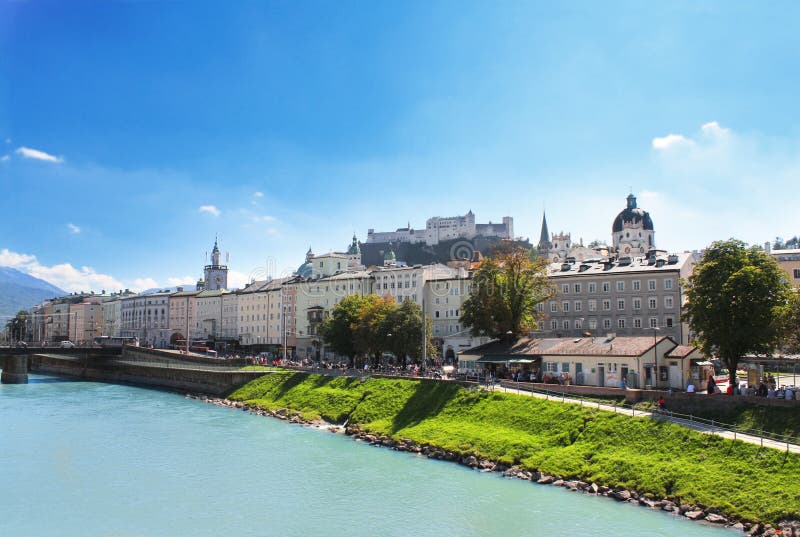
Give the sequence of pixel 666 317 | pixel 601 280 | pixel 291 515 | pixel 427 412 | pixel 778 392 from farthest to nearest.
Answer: pixel 601 280 < pixel 666 317 < pixel 427 412 < pixel 778 392 < pixel 291 515

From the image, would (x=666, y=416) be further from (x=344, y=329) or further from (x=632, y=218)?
(x=632, y=218)

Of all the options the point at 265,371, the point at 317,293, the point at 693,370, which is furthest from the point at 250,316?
the point at 693,370

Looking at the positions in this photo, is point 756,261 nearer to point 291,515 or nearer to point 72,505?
point 291,515

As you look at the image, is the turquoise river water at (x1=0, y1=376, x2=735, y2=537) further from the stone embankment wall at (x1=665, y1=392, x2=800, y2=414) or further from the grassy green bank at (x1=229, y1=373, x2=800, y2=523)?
the stone embankment wall at (x1=665, y1=392, x2=800, y2=414)

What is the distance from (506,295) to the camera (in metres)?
62.3

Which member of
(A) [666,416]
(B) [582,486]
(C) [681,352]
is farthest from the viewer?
(C) [681,352]

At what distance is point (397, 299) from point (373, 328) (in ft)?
89.0

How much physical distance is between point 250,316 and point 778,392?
342 feet

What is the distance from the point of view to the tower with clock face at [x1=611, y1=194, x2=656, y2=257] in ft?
492

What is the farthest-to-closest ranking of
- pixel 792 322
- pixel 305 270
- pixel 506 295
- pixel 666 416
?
pixel 305 270 < pixel 506 295 < pixel 792 322 < pixel 666 416

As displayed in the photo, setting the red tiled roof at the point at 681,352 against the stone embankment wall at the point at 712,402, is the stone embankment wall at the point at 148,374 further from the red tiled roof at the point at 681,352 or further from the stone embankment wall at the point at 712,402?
the stone embankment wall at the point at 712,402

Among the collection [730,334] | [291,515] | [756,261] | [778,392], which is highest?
[756,261]

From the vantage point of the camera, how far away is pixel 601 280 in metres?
76.9

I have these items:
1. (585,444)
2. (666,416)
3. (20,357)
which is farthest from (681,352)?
(20,357)
